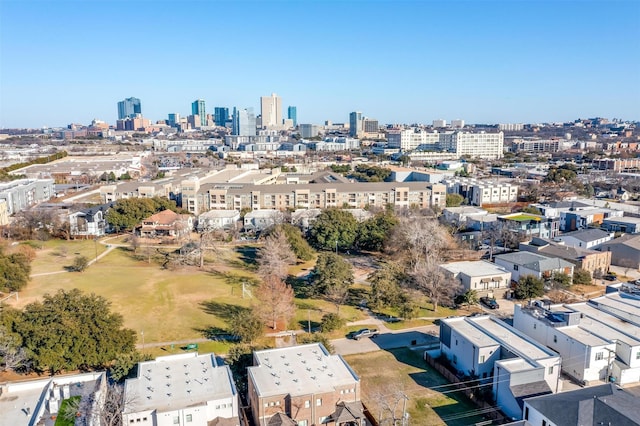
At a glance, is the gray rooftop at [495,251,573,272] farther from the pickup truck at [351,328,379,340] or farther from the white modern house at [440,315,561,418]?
the pickup truck at [351,328,379,340]

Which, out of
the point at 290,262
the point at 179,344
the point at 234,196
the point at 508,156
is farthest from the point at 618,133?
the point at 179,344

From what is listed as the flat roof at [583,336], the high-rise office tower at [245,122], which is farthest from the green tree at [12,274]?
the high-rise office tower at [245,122]

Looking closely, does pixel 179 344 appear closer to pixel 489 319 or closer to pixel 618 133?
pixel 489 319

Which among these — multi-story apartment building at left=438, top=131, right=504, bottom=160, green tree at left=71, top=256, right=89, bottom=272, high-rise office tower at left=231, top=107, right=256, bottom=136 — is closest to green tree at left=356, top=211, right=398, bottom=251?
green tree at left=71, top=256, right=89, bottom=272

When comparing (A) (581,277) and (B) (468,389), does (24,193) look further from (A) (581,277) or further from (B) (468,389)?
(A) (581,277)

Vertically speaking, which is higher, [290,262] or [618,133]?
[618,133]

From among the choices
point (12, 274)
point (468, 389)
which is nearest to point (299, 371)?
point (468, 389)
